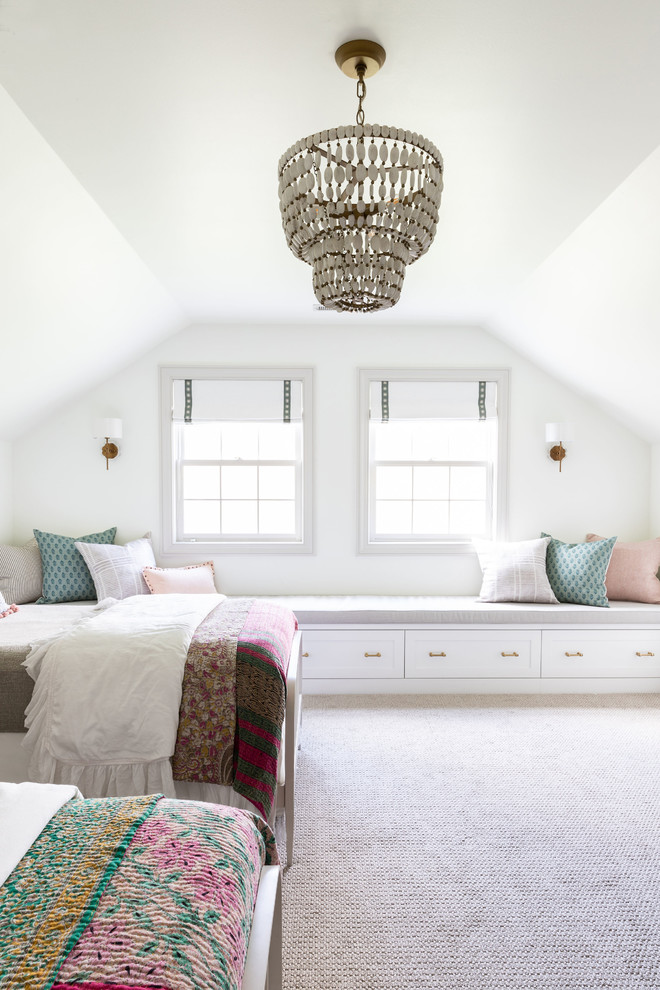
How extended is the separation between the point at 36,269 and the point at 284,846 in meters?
2.66

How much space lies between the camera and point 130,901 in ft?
3.35

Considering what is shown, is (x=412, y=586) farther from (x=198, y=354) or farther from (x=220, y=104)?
(x=220, y=104)

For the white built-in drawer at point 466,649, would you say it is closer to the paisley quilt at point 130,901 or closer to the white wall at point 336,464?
the white wall at point 336,464

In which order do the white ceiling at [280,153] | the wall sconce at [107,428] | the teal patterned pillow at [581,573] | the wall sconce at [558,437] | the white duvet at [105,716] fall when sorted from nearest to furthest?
1. the white ceiling at [280,153]
2. the white duvet at [105,716]
3. the teal patterned pillow at [581,573]
4. the wall sconce at [107,428]
5. the wall sconce at [558,437]

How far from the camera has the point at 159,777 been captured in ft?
7.41

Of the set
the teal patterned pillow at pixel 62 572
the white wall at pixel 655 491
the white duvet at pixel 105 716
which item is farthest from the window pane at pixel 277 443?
the white wall at pixel 655 491

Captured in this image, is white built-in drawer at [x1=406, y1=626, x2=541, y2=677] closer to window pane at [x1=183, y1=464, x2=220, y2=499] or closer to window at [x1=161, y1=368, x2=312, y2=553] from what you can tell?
window at [x1=161, y1=368, x2=312, y2=553]

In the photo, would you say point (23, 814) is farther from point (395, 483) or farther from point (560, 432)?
point (560, 432)

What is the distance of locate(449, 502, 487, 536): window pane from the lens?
479 cm

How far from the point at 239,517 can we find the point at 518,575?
6.88ft

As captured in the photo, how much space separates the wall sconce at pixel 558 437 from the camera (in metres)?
4.49

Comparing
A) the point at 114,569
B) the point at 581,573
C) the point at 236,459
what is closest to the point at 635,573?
the point at 581,573

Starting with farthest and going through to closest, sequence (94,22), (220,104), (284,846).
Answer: (284,846)
(220,104)
(94,22)

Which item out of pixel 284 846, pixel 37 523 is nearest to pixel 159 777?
pixel 284 846
